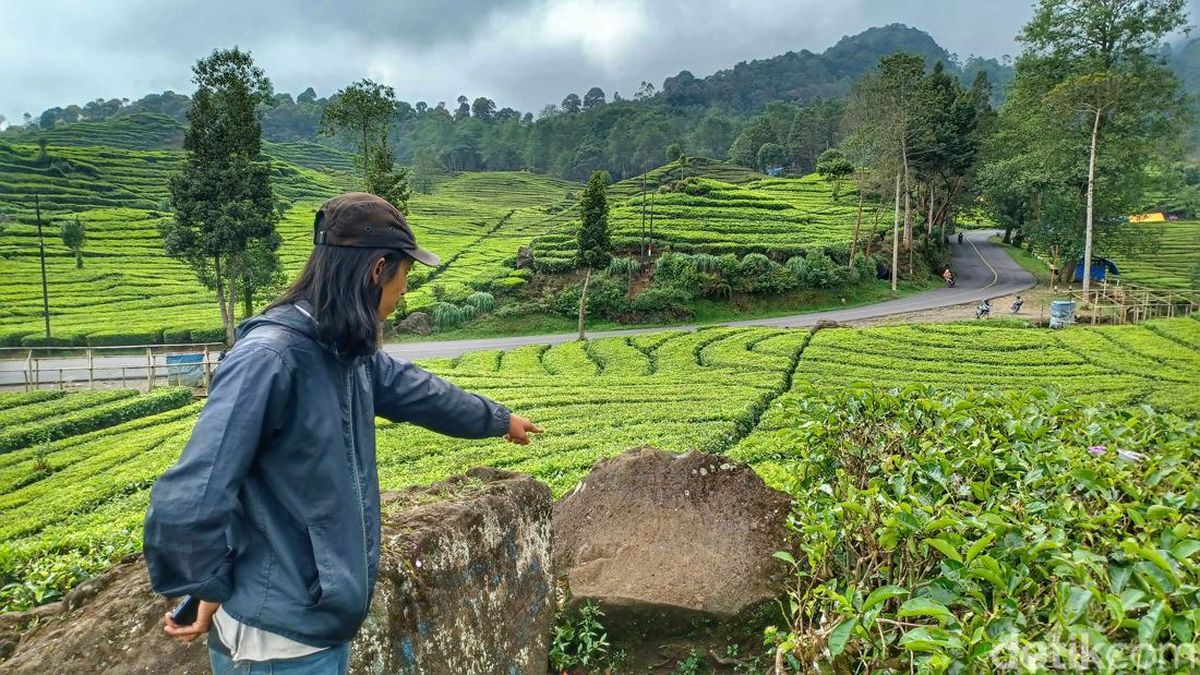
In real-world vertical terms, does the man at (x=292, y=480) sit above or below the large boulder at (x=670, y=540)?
above

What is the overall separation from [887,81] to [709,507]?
27729mm

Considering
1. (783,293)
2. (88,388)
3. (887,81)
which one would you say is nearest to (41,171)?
(88,388)

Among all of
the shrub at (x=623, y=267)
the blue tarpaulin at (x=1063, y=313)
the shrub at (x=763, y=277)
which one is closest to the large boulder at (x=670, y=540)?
the blue tarpaulin at (x=1063, y=313)

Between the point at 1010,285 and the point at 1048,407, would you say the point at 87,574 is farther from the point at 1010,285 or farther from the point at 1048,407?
the point at 1010,285

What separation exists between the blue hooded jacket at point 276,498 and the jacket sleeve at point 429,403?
456 millimetres

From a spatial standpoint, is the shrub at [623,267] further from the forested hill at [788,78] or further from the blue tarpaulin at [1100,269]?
the forested hill at [788,78]

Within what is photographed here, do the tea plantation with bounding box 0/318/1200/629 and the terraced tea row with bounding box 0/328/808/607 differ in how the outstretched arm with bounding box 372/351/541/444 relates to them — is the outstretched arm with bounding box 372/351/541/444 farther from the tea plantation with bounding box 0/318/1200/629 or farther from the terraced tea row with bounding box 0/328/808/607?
the terraced tea row with bounding box 0/328/808/607

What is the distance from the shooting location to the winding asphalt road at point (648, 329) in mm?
18688

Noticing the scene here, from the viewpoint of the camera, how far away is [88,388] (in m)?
16.5

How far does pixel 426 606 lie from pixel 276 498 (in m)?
1.37

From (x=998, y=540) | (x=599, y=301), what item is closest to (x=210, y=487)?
(x=998, y=540)

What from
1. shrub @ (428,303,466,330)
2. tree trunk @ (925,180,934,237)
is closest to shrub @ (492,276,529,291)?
shrub @ (428,303,466,330)

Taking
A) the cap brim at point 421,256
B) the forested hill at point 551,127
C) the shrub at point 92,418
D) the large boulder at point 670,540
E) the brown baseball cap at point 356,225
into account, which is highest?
the forested hill at point 551,127

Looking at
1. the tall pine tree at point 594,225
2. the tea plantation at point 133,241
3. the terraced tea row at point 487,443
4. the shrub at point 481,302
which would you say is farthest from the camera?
the shrub at point 481,302
